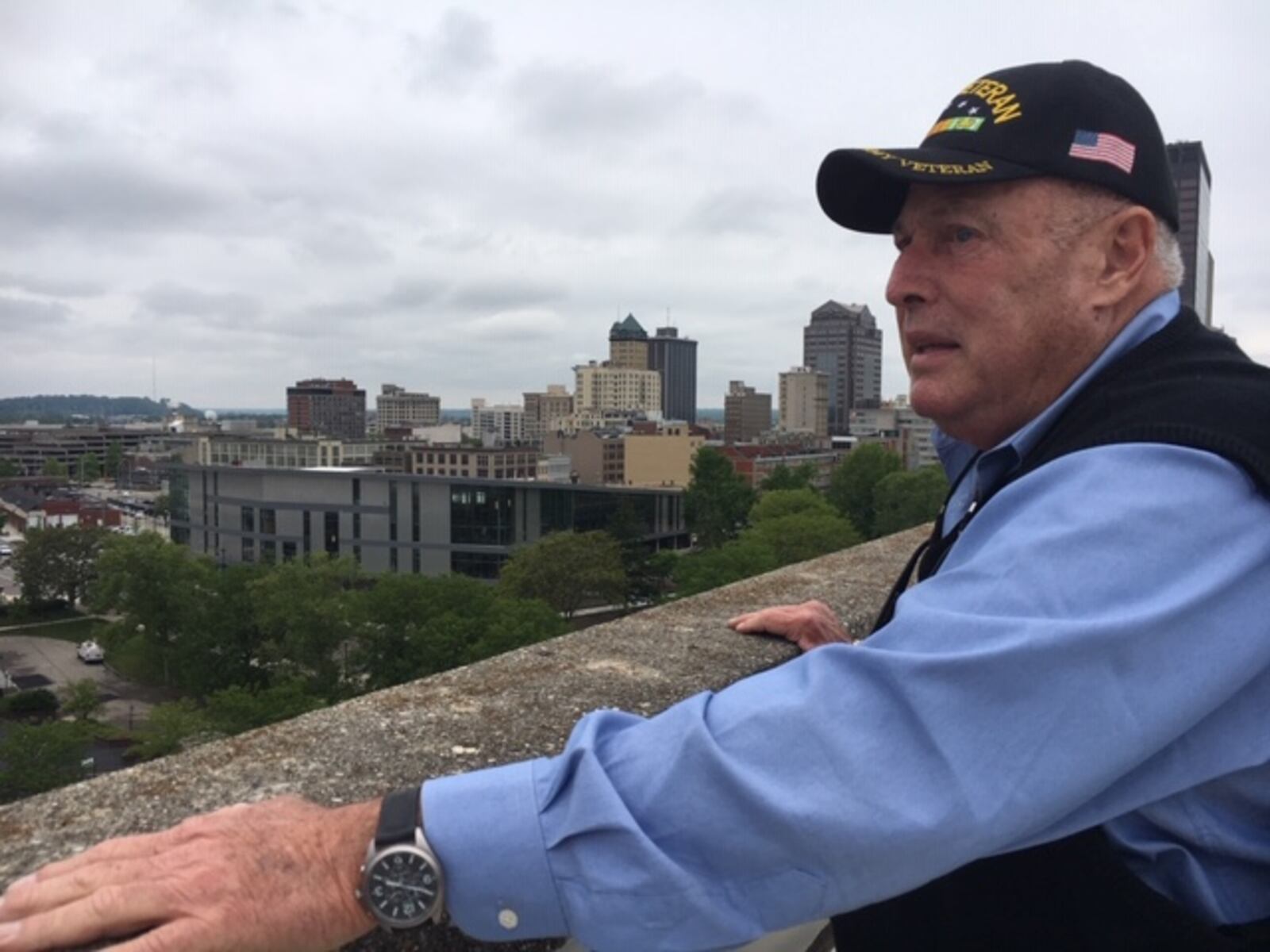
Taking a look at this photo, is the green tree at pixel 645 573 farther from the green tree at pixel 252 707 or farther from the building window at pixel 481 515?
the green tree at pixel 252 707

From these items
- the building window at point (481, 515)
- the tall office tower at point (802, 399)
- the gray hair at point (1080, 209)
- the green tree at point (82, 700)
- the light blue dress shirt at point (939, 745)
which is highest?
the tall office tower at point (802, 399)

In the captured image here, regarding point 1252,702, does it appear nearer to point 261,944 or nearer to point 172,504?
point 261,944

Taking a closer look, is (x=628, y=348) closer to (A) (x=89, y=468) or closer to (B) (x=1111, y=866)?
(A) (x=89, y=468)

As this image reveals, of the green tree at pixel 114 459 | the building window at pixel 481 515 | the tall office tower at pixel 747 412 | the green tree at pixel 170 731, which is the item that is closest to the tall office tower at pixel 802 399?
the tall office tower at pixel 747 412

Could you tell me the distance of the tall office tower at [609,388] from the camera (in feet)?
454

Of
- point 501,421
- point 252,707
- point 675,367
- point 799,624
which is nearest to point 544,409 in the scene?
point 501,421

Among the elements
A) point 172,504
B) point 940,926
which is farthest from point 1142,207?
point 172,504

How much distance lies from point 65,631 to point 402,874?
52.8 m

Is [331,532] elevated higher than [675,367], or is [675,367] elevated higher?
[675,367]

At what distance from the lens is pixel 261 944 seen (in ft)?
3.17

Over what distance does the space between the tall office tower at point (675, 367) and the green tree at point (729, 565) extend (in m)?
135

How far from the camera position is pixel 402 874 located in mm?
964

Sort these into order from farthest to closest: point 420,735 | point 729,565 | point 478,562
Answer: point 478,562
point 729,565
point 420,735

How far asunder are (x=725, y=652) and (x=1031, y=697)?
174cm
